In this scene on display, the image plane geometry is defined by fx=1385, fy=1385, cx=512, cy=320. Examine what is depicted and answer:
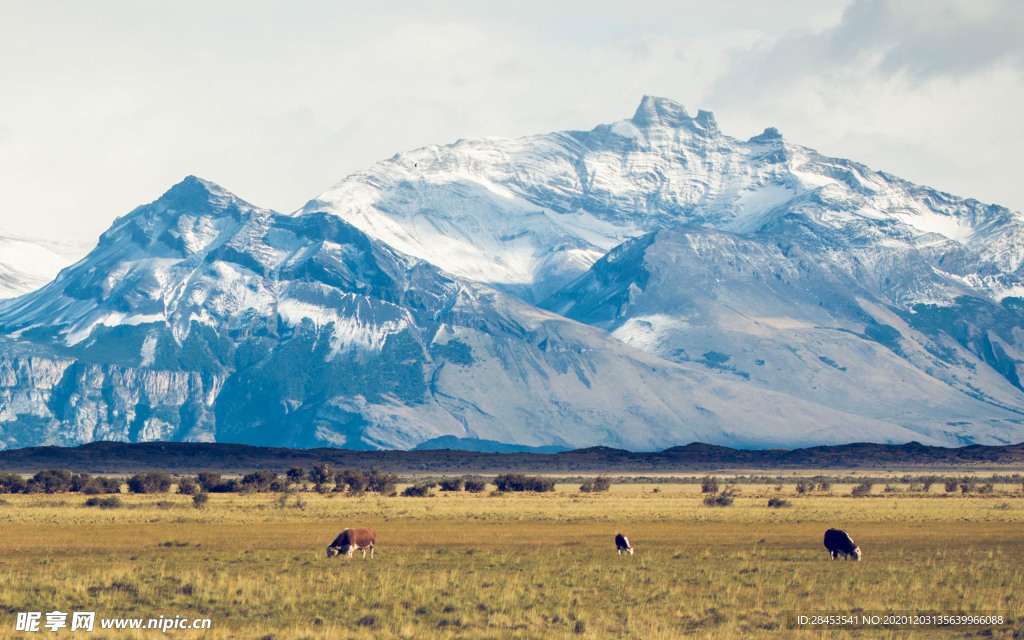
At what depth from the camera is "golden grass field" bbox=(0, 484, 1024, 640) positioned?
43.9m

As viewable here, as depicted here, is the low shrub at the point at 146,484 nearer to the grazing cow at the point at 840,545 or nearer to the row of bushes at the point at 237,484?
the row of bushes at the point at 237,484

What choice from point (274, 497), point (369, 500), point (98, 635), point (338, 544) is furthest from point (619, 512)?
point (98, 635)

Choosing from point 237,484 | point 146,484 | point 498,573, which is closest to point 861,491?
point 237,484

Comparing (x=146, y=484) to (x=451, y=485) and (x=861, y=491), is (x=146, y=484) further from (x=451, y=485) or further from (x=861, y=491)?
(x=861, y=491)

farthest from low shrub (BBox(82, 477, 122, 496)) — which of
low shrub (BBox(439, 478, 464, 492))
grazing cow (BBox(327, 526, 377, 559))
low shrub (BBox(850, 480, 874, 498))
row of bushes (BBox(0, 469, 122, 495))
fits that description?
low shrub (BBox(850, 480, 874, 498))

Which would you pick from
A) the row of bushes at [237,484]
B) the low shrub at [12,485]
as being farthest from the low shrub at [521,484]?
the low shrub at [12,485]

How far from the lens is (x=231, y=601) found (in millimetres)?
46625

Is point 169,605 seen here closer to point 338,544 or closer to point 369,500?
point 338,544

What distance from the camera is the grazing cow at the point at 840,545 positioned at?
59.2 m

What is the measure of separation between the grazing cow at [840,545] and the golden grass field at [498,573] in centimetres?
106

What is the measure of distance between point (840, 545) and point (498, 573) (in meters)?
15.7

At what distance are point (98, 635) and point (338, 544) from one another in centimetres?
1946

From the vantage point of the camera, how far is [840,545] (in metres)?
59.7

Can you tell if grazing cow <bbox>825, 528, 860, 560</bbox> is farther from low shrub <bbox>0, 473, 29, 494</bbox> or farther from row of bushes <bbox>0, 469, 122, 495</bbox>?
low shrub <bbox>0, 473, 29, 494</bbox>
